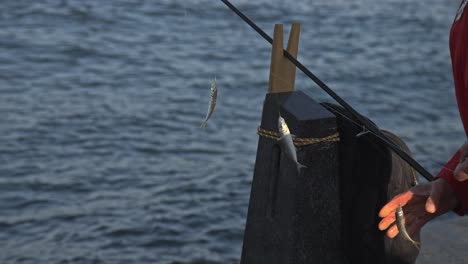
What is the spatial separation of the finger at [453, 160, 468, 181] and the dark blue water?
5.06m

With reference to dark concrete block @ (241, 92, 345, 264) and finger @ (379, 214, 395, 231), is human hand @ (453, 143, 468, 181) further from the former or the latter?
dark concrete block @ (241, 92, 345, 264)

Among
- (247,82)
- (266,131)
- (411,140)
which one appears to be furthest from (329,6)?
(266,131)

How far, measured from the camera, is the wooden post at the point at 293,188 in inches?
201

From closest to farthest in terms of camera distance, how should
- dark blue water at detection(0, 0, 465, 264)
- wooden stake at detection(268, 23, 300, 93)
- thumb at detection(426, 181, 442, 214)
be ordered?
1. thumb at detection(426, 181, 442, 214)
2. wooden stake at detection(268, 23, 300, 93)
3. dark blue water at detection(0, 0, 465, 264)

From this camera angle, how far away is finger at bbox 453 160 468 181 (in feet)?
12.0

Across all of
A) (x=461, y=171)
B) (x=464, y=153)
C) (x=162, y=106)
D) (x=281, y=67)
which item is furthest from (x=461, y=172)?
(x=162, y=106)

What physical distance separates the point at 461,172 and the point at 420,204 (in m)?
0.33

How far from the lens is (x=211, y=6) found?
1759 cm

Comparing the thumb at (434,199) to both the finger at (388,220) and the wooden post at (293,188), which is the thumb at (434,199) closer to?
the finger at (388,220)

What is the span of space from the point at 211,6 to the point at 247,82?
420 cm

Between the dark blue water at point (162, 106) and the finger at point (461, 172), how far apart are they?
5.06 meters

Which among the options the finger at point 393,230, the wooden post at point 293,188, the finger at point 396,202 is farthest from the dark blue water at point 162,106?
the finger at point 396,202

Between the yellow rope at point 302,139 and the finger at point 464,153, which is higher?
the finger at point 464,153

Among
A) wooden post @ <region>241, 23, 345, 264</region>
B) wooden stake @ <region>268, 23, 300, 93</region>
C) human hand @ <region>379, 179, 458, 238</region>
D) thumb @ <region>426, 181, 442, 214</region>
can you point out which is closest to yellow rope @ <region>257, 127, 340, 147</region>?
wooden post @ <region>241, 23, 345, 264</region>
